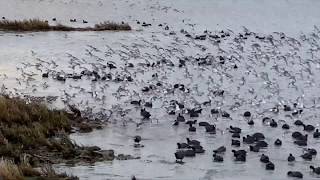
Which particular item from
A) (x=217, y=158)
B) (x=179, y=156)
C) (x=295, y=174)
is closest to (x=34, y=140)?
(x=179, y=156)

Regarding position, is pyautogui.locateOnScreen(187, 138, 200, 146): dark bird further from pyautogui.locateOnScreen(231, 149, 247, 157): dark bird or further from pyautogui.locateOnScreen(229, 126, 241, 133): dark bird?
pyautogui.locateOnScreen(229, 126, 241, 133): dark bird

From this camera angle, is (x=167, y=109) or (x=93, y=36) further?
(x=93, y=36)

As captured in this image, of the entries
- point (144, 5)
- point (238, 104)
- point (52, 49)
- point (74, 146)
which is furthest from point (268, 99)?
point (144, 5)

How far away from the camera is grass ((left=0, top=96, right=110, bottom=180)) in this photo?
1441cm

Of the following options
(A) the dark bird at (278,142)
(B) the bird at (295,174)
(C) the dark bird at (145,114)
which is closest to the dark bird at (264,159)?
(B) the bird at (295,174)

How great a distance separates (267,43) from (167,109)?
20.9 metres

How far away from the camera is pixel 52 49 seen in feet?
129

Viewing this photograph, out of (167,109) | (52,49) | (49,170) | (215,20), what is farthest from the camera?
(215,20)

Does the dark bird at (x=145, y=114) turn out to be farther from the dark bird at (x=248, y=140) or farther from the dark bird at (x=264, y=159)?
the dark bird at (x=264, y=159)

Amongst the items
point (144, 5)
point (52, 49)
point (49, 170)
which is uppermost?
point (144, 5)

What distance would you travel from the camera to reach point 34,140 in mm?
17125

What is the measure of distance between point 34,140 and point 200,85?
1111 centimetres

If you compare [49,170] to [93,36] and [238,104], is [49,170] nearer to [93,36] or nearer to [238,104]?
[238,104]

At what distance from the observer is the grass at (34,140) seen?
1441 centimetres
